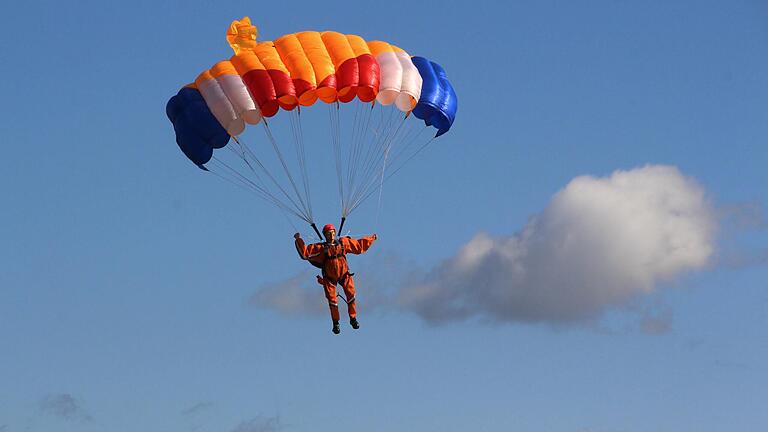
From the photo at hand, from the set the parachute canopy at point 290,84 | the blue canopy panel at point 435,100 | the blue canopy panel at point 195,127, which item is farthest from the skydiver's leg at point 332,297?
the blue canopy panel at point 435,100

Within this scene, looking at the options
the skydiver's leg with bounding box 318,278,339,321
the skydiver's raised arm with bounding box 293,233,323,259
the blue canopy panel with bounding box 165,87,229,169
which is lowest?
the skydiver's leg with bounding box 318,278,339,321

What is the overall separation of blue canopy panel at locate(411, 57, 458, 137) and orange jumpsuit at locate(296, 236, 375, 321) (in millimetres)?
4193

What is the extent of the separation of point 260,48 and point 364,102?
8.99 ft

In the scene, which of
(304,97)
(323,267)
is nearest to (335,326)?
(323,267)

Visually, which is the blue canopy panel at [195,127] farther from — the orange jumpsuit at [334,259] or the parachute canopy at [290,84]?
the orange jumpsuit at [334,259]

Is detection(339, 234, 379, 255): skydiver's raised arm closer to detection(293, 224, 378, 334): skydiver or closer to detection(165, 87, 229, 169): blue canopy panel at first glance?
detection(293, 224, 378, 334): skydiver

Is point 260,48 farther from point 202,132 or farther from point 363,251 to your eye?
point 363,251

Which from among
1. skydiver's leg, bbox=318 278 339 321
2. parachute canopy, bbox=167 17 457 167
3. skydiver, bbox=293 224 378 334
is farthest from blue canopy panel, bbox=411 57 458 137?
skydiver's leg, bbox=318 278 339 321

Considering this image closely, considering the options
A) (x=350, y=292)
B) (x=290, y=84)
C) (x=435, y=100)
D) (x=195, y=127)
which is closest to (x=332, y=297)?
(x=350, y=292)

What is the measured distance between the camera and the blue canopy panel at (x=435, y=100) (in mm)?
43656

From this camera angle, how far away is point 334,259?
40812 millimetres

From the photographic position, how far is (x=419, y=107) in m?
43.7

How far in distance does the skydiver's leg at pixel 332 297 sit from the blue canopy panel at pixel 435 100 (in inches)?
208

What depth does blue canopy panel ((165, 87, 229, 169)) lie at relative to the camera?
4281cm
